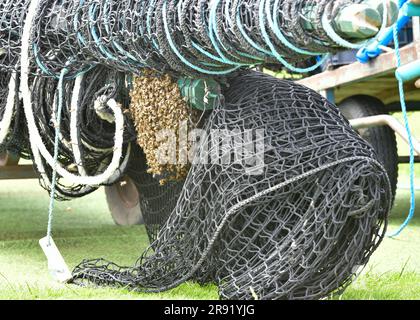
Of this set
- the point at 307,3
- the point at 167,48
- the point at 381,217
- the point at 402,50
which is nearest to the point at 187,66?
the point at 167,48

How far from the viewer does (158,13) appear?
8.67 feet

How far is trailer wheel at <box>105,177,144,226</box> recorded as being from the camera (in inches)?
211

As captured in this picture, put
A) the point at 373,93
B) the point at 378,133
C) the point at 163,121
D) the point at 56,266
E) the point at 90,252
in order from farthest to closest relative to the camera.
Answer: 1. the point at 373,93
2. the point at 378,133
3. the point at 90,252
4. the point at 56,266
5. the point at 163,121

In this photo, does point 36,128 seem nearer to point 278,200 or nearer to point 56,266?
point 56,266

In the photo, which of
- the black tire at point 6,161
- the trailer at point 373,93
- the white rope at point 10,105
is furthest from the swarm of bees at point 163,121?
the black tire at point 6,161

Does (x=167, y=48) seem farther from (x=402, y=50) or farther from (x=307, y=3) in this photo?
(x=402, y=50)

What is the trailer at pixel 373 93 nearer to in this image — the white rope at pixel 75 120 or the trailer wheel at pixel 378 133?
the trailer wheel at pixel 378 133

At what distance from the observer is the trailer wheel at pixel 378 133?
5062mm

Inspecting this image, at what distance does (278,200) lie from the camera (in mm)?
2600

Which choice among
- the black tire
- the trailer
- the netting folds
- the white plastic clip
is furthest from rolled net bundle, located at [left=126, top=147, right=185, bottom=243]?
the black tire

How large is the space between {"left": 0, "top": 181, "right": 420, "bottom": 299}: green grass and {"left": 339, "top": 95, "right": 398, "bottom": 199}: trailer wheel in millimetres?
351

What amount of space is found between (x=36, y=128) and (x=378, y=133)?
245 centimetres

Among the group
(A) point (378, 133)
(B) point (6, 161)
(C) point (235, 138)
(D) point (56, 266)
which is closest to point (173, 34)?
(C) point (235, 138)

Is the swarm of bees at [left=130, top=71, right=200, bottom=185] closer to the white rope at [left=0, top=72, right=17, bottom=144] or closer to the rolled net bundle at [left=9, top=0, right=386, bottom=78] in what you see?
the rolled net bundle at [left=9, top=0, right=386, bottom=78]
